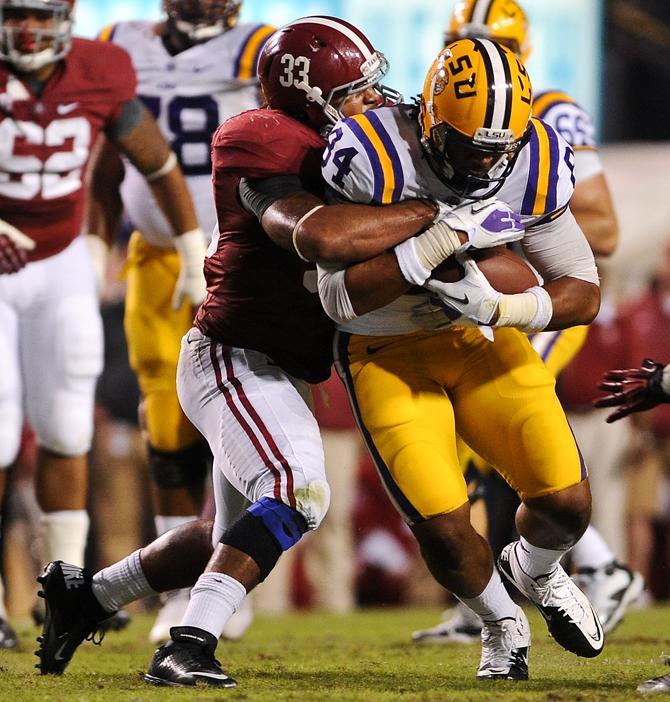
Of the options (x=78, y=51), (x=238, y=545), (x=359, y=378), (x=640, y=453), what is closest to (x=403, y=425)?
(x=359, y=378)

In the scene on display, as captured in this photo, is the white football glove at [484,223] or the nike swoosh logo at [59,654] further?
the nike swoosh logo at [59,654]

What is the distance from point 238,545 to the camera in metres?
2.90

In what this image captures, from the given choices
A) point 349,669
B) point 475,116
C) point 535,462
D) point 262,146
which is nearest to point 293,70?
point 262,146

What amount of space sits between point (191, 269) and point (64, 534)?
87cm

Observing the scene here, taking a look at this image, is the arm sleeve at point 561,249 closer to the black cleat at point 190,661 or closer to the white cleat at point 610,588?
the black cleat at point 190,661

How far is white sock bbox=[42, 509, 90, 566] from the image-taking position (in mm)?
4176

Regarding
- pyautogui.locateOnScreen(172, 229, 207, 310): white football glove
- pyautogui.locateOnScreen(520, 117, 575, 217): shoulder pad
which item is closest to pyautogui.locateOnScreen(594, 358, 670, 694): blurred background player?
pyautogui.locateOnScreen(520, 117, 575, 217): shoulder pad

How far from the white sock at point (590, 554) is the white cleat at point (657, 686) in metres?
1.53

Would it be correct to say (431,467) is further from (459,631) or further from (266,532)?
(459,631)

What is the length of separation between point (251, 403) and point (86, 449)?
1291mm

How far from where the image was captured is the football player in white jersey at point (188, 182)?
176 inches

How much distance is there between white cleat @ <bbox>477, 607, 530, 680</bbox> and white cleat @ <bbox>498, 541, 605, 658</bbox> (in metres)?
0.08

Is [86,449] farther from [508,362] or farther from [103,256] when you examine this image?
[508,362]

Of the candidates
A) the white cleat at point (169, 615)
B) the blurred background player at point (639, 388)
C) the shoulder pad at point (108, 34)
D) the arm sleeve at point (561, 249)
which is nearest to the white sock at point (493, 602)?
the blurred background player at point (639, 388)
